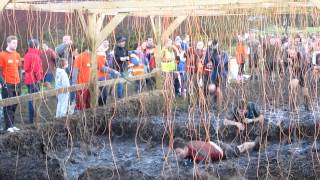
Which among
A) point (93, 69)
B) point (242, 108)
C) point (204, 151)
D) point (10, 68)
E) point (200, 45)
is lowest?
point (204, 151)

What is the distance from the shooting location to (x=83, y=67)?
9.35 meters

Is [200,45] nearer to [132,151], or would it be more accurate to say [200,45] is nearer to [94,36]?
[94,36]

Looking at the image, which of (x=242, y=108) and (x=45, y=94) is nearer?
(x=45, y=94)

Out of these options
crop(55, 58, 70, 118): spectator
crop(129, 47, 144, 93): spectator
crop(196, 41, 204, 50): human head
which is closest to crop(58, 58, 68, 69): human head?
crop(55, 58, 70, 118): spectator

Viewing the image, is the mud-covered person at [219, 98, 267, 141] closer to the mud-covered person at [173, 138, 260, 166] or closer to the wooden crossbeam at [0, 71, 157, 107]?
the mud-covered person at [173, 138, 260, 166]

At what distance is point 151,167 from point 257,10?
2739 mm

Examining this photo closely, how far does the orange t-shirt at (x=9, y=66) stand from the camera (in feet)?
27.2

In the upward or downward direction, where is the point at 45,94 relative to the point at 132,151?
upward

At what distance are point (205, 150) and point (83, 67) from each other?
3.67 meters

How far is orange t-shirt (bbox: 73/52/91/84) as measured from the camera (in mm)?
9289

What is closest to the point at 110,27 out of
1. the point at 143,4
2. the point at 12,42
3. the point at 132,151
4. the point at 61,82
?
the point at 61,82

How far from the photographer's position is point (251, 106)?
7902mm

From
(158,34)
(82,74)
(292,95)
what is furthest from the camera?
(158,34)

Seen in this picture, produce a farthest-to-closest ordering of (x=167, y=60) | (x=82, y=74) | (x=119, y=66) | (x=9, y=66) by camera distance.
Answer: (x=167, y=60)
(x=119, y=66)
(x=82, y=74)
(x=9, y=66)
